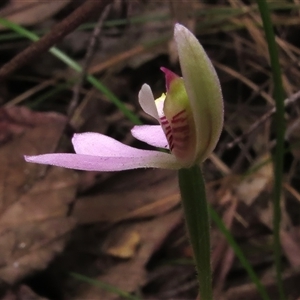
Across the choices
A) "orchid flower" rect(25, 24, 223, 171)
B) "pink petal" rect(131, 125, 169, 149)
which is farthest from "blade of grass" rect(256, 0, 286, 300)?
"orchid flower" rect(25, 24, 223, 171)

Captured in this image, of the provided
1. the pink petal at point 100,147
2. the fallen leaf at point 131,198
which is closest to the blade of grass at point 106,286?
the fallen leaf at point 131,198

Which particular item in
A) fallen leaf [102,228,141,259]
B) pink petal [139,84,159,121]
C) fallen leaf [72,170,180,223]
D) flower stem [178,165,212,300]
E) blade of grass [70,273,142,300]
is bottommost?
blade of grass [70,273,142,300]

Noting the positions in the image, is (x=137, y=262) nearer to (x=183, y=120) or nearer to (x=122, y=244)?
(x=122, y=244)

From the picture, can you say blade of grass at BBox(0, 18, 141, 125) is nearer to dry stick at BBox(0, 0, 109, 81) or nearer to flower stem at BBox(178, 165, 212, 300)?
dry stick at BBox(0, 0, 109, 81)

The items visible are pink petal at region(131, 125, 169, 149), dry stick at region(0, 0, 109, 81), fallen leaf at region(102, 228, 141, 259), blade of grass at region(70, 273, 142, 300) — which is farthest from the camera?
fallen leaf at region(102, 228, 141, 259)

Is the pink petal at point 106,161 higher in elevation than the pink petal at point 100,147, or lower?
higher

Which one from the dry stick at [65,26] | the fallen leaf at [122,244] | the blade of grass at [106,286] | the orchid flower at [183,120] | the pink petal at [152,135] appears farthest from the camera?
the fallen leaf at [122,244]

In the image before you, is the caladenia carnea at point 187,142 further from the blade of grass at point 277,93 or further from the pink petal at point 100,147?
the blade of grass at point 277,93
